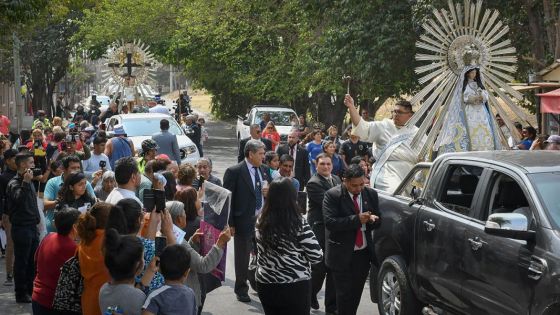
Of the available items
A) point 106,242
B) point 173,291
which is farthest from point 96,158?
point 173,291

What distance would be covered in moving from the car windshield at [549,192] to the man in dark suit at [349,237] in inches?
75.7

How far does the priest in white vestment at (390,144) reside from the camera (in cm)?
1135

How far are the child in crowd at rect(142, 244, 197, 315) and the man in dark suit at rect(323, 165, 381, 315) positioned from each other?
3085 millimetres

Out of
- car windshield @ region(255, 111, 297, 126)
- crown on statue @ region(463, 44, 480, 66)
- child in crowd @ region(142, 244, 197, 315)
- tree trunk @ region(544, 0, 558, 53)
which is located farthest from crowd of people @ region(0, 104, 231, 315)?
car windshield @ region(255, 111, 297, 126)

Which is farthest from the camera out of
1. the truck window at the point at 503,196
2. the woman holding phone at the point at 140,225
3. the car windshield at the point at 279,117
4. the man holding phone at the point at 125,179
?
the car windshield at the point at 279,117

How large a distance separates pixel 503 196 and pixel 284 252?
1910mm

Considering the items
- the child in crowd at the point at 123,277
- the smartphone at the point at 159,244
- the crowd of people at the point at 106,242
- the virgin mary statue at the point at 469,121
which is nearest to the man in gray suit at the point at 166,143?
the crowd of people at the point at 106,242

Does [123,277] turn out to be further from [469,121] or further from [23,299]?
[469,121]

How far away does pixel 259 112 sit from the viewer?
31.2 metres

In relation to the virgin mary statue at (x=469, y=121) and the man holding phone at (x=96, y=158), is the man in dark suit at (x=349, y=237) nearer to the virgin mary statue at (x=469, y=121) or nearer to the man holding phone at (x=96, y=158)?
the virgin mary statue at (x=469, y=121)

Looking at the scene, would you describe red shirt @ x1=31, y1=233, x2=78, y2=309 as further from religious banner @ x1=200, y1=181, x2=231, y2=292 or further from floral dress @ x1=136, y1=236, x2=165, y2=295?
religious banner @ x1=200, y1=181, x2=231, y2=292

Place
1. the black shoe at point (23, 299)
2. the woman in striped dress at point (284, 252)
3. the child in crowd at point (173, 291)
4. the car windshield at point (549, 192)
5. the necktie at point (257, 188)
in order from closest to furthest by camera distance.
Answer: the child in crowd at point (173, 291), the car windshield at point (549, 192), the woman in striped dress at point (284, 252), the black shoe at point (23, 299), the necktie at point (257, 188)

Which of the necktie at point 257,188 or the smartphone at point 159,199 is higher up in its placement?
the smartphone at point 159,199

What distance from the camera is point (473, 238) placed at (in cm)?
745
